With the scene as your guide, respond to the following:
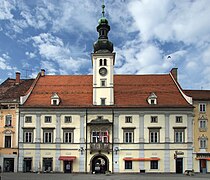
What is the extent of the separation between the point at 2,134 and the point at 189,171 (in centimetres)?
2588

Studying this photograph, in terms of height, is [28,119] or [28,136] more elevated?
[28,119]

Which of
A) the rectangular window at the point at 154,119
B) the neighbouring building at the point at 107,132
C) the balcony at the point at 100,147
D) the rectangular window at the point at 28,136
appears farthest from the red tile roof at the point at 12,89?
the rectangular window at the point at 154,119

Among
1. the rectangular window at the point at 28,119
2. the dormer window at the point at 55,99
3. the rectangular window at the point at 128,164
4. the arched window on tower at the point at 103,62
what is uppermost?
the arched window on tower at the point at 103,62

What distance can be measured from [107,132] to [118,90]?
23.5ft

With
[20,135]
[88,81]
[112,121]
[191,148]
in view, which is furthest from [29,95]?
[191,148]

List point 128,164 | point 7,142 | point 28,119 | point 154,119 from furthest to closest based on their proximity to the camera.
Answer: point 28,119
point 7,142
point 154,119
point 128,164

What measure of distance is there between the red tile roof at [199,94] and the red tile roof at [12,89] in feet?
82.9

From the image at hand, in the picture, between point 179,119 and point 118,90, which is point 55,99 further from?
point 179,119

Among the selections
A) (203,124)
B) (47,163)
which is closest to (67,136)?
(47,163)

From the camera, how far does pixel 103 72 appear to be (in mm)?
46781

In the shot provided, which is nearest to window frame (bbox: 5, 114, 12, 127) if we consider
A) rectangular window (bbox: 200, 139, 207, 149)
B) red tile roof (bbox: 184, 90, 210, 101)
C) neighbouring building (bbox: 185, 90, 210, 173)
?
neighbouring building (bbox: 185, 90, 210, 173)

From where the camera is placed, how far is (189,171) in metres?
41.6

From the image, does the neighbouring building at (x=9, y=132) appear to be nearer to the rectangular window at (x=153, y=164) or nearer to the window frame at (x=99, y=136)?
the window frame at (x=99, y=136)

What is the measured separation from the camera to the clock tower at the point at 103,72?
45719 mm
